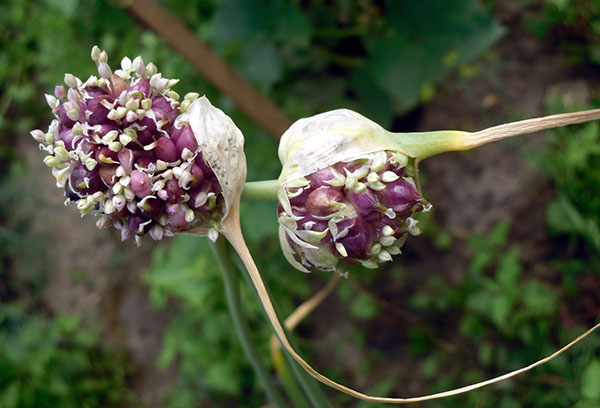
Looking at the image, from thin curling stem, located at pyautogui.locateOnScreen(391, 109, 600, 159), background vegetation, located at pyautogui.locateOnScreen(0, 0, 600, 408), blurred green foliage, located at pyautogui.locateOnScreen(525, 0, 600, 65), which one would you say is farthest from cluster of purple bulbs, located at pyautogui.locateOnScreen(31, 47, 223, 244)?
blurred green foliage, located at pyautogui.locateOnScreen(525, 0, 600, 65)

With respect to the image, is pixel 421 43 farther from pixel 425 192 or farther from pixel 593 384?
pixel 593 384

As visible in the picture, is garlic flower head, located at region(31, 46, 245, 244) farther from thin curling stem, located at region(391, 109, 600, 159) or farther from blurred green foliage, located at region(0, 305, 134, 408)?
blurred green foliage, located at region(0, 305, 134, 408)

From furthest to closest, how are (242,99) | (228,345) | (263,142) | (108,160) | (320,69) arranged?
(228,345)
(320,69)
(263,142)
(242,99)
(108,160)

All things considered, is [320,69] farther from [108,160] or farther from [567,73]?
[108,160]

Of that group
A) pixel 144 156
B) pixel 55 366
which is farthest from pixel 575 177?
pixel 55 366

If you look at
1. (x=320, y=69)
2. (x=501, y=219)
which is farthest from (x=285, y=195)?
(x=501, y=219)

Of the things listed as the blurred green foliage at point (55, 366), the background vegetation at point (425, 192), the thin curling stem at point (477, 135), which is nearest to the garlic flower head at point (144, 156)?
the thin curling stem at point (477, 135)
